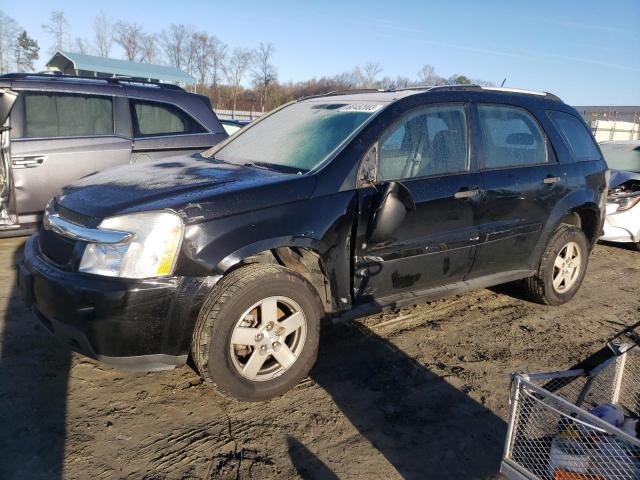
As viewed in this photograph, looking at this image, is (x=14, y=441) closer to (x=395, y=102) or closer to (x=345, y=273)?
(x=345, y=273)

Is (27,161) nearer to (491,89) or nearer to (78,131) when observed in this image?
(78,131)

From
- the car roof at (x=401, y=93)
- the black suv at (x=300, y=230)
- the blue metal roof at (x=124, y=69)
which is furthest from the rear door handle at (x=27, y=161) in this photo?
the blue metal roof at (x=124, y=69)

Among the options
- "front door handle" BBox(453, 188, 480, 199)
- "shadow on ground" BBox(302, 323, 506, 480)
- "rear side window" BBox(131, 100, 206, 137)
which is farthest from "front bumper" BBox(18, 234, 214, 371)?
"rear side window" BBox(131, 100, 206, 137)

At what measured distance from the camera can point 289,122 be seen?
4086mm

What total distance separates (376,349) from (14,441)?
224 cm

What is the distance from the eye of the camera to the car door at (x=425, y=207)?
11.2 ft

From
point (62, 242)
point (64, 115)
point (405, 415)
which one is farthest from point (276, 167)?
point (64, 115)

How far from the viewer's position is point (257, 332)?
2936mm

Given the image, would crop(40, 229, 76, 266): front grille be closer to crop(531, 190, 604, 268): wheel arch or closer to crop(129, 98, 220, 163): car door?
crop(129, 98, 220, 163): car door

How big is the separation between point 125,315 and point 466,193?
2.42 metres

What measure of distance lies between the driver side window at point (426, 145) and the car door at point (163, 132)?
129 inches

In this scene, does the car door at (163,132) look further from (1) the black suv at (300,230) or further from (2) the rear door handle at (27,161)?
(1) the black suv at (300,230)

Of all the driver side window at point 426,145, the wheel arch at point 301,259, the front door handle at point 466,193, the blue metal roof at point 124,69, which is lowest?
the wheel arch at point 301,259

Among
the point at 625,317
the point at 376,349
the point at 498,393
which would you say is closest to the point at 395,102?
the point at 376,349
